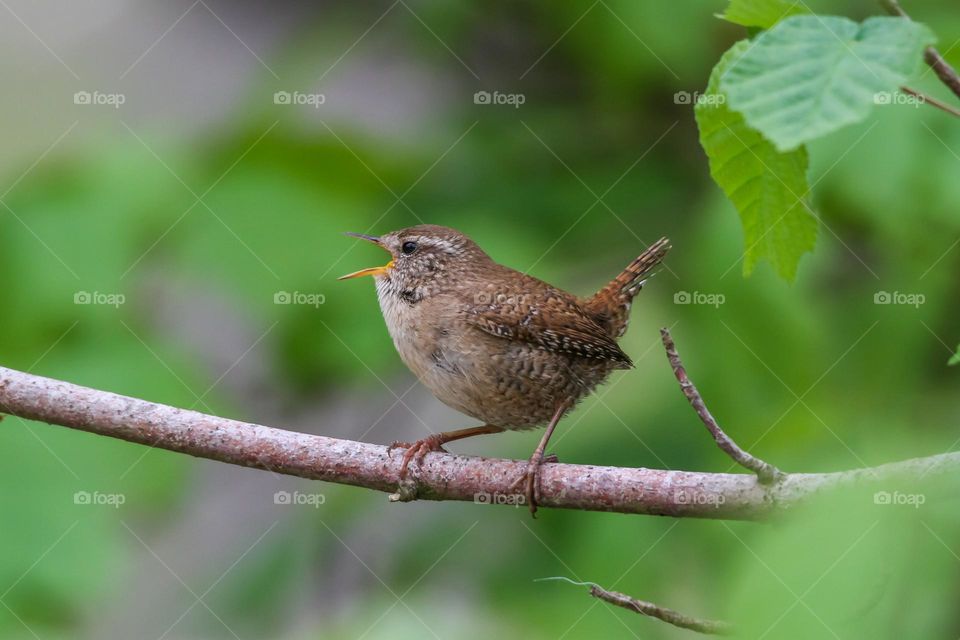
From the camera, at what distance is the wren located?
12.4ft

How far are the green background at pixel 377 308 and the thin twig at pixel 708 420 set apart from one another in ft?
0.88

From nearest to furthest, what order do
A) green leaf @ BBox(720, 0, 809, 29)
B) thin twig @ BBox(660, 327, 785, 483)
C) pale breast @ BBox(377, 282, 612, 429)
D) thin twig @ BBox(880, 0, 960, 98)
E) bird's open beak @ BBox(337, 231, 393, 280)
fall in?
thin twig @ BBox(880, 0, 960, 98) < green leaf @ BBox(720, 0, 809, 29) < thin twig @ BBox(660, 327, 785, 483) < pale breast @ BBox(377, 282, 612, 429) < bird's open beak @ BBox(337, 231, 393, 280)

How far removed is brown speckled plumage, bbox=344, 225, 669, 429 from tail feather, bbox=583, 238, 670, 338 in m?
0.19

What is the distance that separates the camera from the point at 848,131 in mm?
3480

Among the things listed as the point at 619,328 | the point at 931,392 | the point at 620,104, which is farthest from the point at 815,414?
the point at 620,104

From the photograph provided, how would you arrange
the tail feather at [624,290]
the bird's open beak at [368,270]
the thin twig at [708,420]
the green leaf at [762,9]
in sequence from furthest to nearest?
the tail feather at [624,290] → the bird's open beak at [368,270] → the thin twig at [708,420] → the green leaf at [762,9]

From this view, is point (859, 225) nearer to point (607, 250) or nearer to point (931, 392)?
point (931, 392)

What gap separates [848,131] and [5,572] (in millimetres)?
3208

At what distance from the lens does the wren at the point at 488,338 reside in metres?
3.79

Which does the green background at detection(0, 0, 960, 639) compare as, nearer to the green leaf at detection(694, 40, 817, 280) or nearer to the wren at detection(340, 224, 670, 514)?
the wren at detection(340, 224, 670, 514)

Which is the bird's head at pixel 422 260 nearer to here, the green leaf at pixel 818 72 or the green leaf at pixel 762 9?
the green leaf at pixel 762 9

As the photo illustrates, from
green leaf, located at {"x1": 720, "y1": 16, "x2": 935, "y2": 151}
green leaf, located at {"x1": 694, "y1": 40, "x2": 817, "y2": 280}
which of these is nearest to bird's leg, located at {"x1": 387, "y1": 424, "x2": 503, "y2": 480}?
green leaf, located at {"x1": 694, "y1": 40, "x2": 817, "y2": 280}

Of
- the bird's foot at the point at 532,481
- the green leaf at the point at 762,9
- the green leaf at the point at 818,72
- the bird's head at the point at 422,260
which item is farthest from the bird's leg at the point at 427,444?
the green leaf at the point at 818,72

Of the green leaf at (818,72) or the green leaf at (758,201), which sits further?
the green leaf at (758,201)
